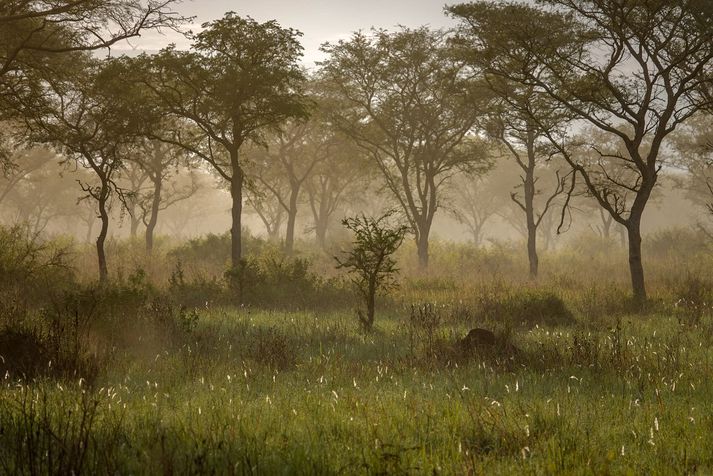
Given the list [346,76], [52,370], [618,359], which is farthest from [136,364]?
[346,76]

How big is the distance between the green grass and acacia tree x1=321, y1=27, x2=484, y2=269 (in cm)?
1672

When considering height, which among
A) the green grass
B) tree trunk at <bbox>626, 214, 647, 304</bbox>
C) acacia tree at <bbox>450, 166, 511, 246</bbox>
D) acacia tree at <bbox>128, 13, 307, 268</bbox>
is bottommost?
the green grass

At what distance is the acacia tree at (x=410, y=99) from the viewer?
2386 cm

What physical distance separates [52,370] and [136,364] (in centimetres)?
115

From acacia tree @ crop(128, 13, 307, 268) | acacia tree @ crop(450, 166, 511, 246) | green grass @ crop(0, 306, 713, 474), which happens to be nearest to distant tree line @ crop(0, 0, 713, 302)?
acacia tree @ crop(128, 13, 307, 268)

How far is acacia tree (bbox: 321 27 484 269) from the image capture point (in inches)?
939

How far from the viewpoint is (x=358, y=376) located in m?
6.92

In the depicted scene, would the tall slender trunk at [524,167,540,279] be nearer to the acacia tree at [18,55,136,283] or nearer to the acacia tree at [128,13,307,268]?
the acacia tree at [128,13,307,268]

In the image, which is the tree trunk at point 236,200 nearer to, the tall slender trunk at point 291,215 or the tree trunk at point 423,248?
the tree trunk at point 423,248

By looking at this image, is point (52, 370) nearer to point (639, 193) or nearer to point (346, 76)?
point (639, 193)

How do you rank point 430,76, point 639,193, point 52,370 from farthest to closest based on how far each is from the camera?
point 430,76 < point 639,193 < point 52,370

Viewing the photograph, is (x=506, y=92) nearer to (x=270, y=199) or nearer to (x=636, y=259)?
(x=636, y=259)

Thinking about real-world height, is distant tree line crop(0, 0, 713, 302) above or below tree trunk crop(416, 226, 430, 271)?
above

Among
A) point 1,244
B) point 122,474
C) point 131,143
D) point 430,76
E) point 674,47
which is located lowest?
point 122,474
